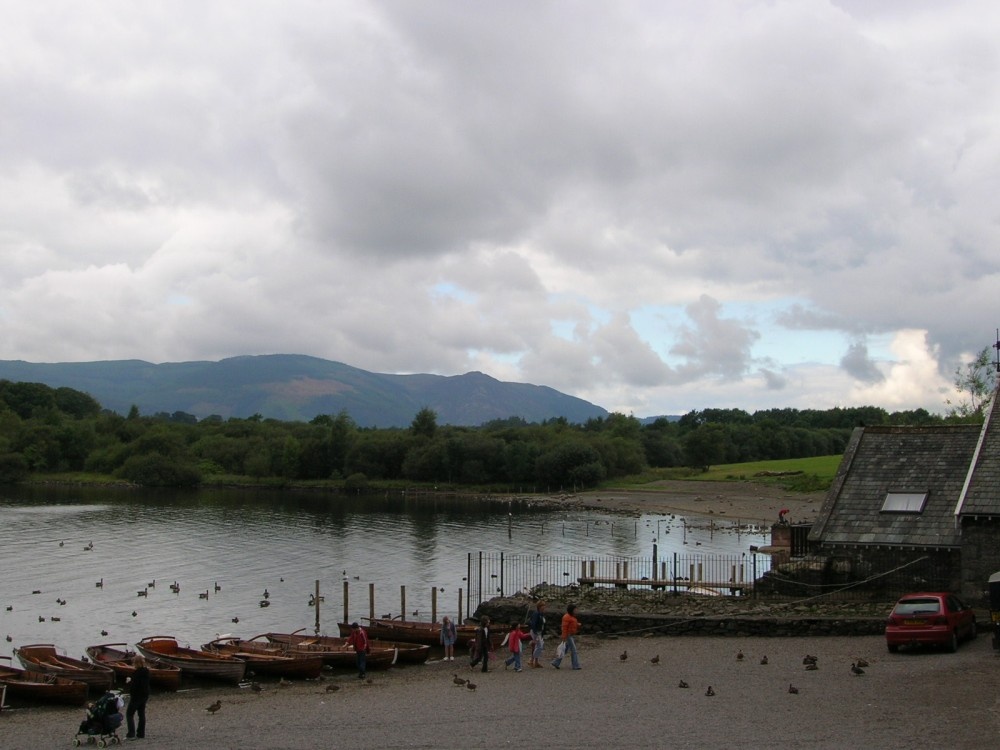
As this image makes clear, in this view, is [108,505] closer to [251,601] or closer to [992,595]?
[251,601]

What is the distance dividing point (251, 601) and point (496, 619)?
20.7 meters

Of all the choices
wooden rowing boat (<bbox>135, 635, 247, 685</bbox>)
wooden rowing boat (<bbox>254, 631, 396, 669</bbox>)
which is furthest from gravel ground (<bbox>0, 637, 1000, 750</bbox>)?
wooden rowing boat (<bbox>254, 631, 396, 669</bbox>)

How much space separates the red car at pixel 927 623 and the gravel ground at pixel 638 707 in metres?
0.47

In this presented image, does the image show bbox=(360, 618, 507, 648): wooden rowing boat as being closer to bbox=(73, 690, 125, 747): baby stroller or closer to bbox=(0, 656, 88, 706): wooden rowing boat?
bbox=(0, 656, 88, 706): wooden rowing boat

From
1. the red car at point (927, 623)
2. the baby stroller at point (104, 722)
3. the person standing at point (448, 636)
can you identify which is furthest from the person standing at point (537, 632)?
the baby stroller at point (104, 722)

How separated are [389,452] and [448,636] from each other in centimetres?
13675

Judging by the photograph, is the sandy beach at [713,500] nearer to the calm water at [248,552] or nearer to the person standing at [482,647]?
the calm water at [248,552]

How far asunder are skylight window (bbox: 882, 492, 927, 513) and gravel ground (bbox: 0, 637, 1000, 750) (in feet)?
19.8

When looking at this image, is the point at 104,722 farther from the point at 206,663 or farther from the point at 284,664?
the point at 284,664

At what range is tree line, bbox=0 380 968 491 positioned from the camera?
163m

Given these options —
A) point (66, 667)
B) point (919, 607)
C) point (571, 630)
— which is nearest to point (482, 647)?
point (571, 630)

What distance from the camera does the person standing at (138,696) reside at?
833 inches

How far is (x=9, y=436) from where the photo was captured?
579ft

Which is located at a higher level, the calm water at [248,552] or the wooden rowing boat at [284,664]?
the wooden rowing boat at [284,664]
